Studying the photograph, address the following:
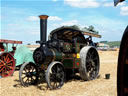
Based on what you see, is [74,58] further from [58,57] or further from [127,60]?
[127,60]

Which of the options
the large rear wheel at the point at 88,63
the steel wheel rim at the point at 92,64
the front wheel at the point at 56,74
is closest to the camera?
the front wheel at the point at 56,74

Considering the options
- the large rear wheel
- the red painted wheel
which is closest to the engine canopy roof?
the large rear wheel

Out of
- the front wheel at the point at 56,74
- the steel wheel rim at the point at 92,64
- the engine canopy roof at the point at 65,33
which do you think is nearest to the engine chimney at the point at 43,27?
the front wheel at the point at 56,74

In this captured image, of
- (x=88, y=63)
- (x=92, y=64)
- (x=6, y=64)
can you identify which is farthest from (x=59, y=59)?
(x=6, y=64)

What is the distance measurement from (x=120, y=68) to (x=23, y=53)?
37.8 feet

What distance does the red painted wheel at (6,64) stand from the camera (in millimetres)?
8562

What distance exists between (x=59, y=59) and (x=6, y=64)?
3702 mm

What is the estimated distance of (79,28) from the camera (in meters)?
7.25

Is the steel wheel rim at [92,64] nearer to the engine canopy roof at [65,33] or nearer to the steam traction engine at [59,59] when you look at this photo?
the steam traction engine at [59,59]

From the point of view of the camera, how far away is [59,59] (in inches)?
256

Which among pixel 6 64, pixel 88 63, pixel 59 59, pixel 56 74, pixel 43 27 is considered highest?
pixel 43 27

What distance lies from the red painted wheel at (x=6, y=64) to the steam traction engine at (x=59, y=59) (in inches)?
78.4

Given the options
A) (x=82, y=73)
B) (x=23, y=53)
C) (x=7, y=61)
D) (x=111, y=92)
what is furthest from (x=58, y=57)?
(x=23, y=53)

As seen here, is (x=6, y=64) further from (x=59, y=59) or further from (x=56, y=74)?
(x=56, y=74)
